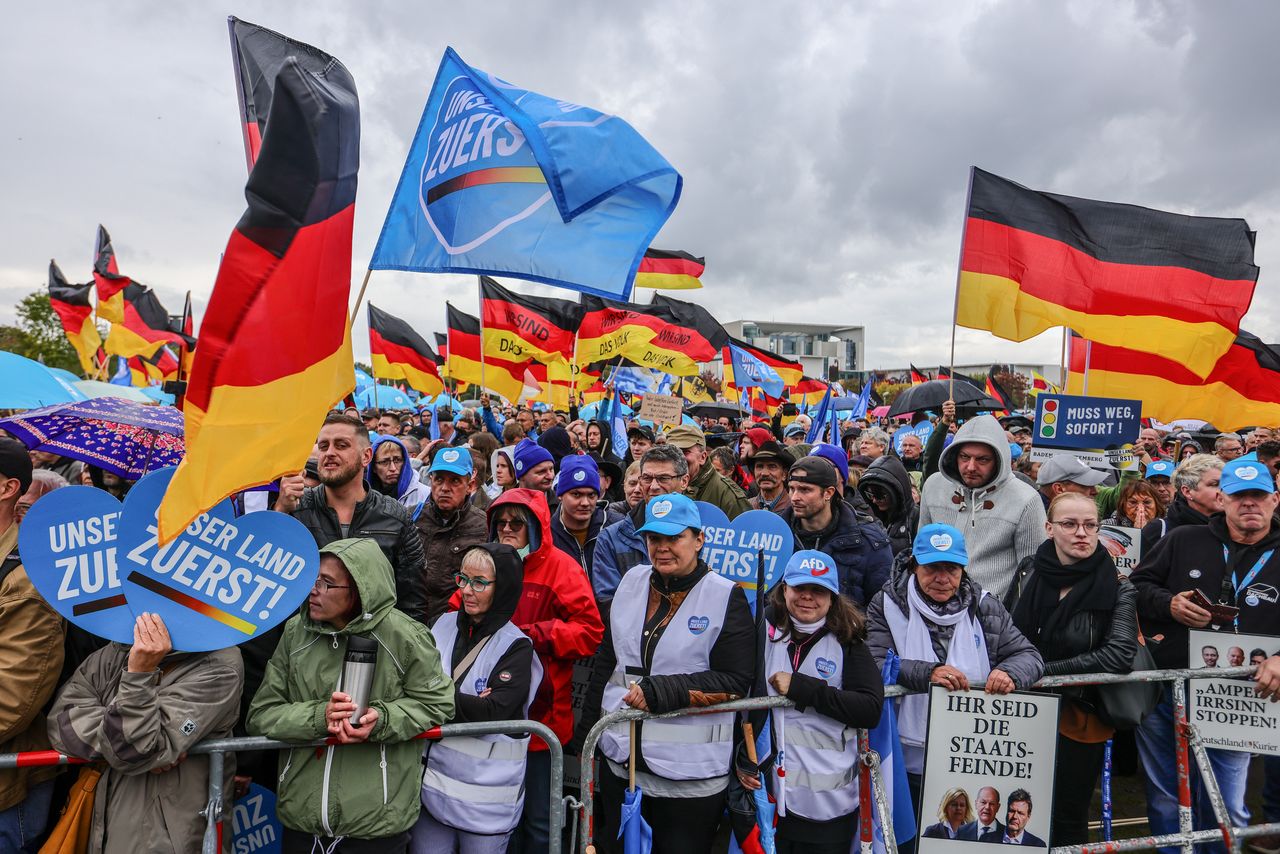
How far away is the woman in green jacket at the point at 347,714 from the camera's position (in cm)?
296

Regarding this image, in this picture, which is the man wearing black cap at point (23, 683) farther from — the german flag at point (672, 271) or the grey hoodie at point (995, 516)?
the german flag at point (672, 271)

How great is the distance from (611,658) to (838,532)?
1686mm

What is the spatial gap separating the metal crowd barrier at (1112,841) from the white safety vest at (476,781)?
297 millimetres

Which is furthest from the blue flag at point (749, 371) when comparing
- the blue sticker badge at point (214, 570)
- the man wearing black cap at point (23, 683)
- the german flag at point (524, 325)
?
the man wearing black cap at point (23, 683)

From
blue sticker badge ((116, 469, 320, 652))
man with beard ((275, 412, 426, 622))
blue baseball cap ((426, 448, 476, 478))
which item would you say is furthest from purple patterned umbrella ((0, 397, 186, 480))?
blue sticker badge ((116, 469, 320, 652))

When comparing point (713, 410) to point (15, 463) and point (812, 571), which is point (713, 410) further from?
point (15, 463)

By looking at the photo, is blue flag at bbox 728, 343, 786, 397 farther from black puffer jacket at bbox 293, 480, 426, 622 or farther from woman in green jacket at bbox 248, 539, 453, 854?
woman in green jacket at bbox 248, 539, 453, 854

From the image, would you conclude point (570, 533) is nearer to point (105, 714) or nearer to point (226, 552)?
point (226, 552)

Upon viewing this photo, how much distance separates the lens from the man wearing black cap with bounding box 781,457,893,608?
14.9 feet

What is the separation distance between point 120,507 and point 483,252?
2.11m

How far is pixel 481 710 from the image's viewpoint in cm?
336

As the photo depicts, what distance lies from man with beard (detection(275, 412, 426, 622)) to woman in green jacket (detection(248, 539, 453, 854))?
1034mm

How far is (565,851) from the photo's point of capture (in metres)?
3.95

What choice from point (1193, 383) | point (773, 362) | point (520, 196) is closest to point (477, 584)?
point (520, 196)
